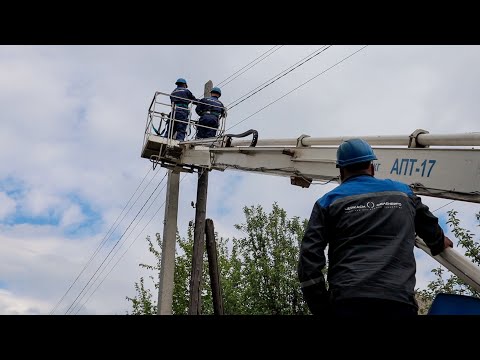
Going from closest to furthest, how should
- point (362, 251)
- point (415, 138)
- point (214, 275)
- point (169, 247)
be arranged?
point (362, 251) → point (415, 138) → point (214, 275) → point (169, 247)

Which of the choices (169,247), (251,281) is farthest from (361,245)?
(251,281)

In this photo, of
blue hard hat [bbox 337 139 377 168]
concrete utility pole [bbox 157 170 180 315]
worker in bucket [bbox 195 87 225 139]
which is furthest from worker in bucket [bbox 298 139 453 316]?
concrete utility pole [bbox 157 170 180 315]

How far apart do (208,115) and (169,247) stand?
340 centimetres

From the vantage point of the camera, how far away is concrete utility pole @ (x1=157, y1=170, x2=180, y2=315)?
1251 cm

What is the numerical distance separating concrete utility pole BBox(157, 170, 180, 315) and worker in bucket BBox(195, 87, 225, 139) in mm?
1306

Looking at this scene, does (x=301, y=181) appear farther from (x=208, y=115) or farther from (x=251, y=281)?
(x=251, y=281)

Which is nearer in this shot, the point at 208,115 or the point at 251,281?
the point at 208,115

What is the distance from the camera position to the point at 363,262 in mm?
2404

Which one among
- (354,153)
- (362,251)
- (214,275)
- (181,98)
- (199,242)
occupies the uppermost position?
(181,98)

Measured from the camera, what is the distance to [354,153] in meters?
2.81
